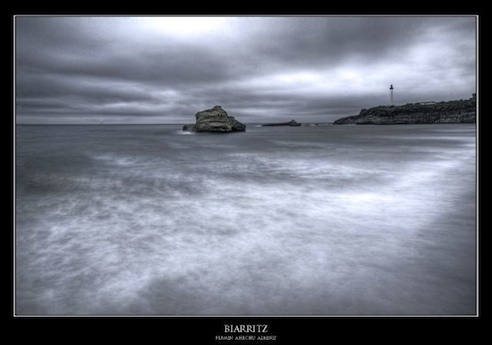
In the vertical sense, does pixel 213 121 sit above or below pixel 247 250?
above

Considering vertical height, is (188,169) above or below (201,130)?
below

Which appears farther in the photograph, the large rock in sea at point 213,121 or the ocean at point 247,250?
the large rock in sea at point 213,121

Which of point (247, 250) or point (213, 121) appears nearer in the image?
point (247, 250)

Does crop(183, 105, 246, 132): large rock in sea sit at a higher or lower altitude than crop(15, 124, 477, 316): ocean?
higher

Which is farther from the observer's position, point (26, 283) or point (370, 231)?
point (370, 231)

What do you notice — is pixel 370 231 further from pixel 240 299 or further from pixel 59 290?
pixel 59 290

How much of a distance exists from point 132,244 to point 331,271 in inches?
101

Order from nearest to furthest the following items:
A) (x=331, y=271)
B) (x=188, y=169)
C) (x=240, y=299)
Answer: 1. (x=240, y=299)
2. (x=331, y=271)
3. (x=188, y=169)

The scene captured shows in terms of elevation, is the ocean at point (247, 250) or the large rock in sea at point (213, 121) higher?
the large rock in sea at point (213, 121)

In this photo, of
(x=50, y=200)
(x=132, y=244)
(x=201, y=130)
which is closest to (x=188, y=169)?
(x=50, y=200)

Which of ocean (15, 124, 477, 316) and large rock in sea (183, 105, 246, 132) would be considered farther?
large rock in sea (183, 105, 246, 132)
